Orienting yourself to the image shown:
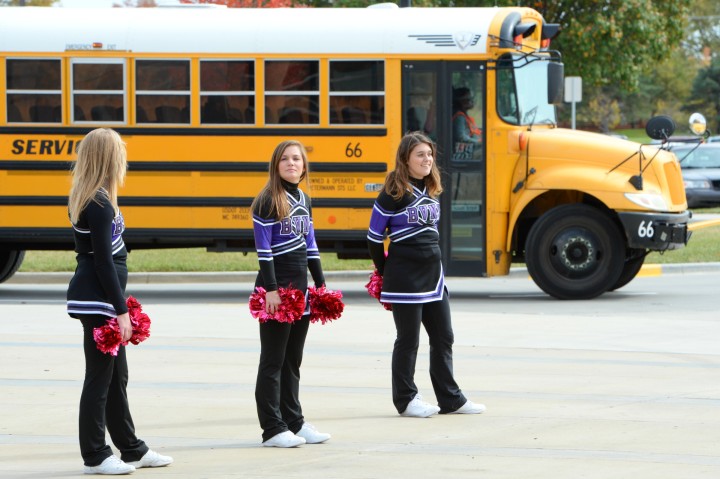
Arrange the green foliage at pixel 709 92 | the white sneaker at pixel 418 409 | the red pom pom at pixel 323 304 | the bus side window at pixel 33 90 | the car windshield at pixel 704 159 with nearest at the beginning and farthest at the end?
the red pom pom at pixel 323 304 < the white sneaker at pixel 418 409 < the bus side window at pixel 33 90 < the car windshield at pixel 704 159 < the green foliage at pixel 709 92

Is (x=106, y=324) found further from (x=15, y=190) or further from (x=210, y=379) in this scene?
(x=15, y=190)

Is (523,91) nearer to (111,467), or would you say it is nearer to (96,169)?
(96,169)

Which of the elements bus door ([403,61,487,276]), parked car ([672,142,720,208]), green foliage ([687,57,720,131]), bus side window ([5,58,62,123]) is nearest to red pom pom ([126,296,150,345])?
bus door ([403,61,487,276])

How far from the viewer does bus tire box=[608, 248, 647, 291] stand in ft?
45.3

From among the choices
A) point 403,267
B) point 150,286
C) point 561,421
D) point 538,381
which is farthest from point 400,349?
point 150,286

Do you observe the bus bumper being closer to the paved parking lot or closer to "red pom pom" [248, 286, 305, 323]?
the paved parking lot

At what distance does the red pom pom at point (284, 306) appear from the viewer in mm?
6453

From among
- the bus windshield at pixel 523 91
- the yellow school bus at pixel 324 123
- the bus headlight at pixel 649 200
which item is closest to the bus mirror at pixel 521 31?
the yellow school bus at pixel 324 123

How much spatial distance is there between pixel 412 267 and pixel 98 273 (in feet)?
6.73

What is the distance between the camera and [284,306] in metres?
6.44

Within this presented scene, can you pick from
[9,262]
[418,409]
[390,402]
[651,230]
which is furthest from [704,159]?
[418,409]

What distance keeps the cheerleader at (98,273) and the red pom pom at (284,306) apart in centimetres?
72

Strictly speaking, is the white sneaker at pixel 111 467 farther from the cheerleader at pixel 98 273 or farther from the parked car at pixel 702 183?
the parked car at pixel 702 183

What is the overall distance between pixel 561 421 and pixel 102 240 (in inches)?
103
